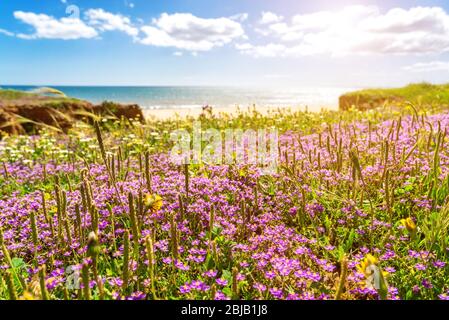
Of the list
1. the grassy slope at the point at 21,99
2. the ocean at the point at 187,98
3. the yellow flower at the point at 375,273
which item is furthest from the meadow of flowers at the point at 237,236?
the ocean at the point at 187,98

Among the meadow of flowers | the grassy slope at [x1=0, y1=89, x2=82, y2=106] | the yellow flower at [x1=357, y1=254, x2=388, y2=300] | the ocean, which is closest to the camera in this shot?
the yellow flower at [x1=357, y1=254, x2=388, y2=300]

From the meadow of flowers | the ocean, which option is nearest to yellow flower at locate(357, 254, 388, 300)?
the meadow of flowers

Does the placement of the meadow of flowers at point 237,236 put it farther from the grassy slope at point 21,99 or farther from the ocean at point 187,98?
the ocean at point 187,98

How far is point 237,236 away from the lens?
292 centimetres

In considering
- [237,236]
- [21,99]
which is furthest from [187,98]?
[237,236]

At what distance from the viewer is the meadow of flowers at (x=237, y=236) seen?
227 cm

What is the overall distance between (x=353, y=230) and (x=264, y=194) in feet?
3.17

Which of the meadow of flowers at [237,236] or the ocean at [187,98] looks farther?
the ocean at [187,98]

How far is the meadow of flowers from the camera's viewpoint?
7.44ft

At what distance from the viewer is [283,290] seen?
238 cm

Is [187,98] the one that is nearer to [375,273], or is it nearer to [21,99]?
[21,99]

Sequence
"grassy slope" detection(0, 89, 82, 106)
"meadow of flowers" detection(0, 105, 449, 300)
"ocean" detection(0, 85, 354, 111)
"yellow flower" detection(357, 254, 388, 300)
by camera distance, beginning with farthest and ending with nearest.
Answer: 1. "ocean" detection(0, 85, 354, 111)
2. "grassy slope" detection(0, 89, 82, 106)
3. "meadow of flowers" detection(0, 105, 449, 300)
4. "yellow flower" detection(357, 254, 388, 300)

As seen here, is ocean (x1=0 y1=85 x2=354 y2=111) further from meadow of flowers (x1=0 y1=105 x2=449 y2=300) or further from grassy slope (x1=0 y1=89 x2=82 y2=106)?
meadow of flowers (x1=0 y1=105 x2=449 y2=300)
